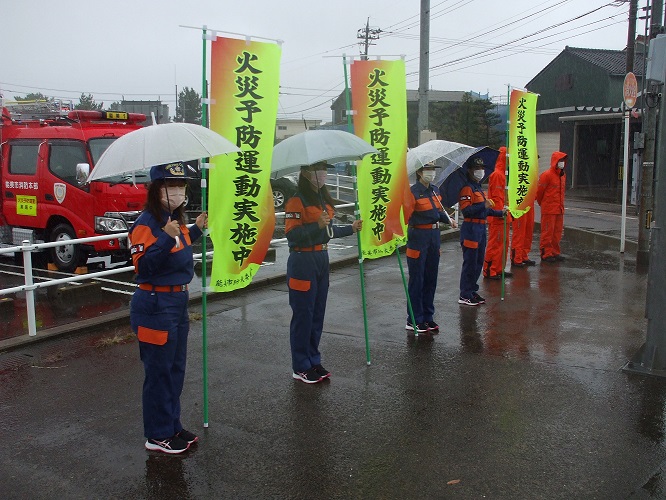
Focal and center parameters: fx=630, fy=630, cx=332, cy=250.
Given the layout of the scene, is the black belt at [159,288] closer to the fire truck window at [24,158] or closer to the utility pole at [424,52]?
the fire truck window at [24,158]

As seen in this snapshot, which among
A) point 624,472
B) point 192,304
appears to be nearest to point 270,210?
point 624,472

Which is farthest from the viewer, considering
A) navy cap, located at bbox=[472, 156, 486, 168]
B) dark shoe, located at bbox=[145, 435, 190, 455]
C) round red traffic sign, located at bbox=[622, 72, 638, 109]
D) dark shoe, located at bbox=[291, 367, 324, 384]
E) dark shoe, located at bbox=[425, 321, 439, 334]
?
round red traffic sign, located at bbox=[622, 72, 638, 109]

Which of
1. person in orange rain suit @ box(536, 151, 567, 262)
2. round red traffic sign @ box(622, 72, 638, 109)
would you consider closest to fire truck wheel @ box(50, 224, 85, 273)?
person in orange rain suit @ box(536, 151, 567, 262)

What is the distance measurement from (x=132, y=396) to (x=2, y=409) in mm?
1013

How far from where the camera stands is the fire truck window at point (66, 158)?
34.3ft

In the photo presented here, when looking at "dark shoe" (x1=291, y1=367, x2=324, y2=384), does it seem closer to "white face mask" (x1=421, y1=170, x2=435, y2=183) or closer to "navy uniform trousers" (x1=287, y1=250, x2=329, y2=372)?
"navy uniform trousers" (x1=287, y1=250, x2=329, y2=372)

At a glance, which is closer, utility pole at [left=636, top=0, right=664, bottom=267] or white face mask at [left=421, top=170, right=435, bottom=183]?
white face mask at [left=421, top=170, right=435, bottom=183]

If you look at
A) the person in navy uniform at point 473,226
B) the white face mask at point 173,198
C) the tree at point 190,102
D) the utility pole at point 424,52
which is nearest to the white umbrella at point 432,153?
the person in navy uniform at point 473,226

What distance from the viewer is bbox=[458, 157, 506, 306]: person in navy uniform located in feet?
26.6

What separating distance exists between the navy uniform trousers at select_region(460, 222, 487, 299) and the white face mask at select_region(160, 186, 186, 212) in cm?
485

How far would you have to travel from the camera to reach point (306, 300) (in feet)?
18.0

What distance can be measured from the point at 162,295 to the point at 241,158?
125 centimetres

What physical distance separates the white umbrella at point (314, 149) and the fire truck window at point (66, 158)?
6.20 m

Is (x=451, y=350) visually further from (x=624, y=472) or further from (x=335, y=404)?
(x=624, y=472)
